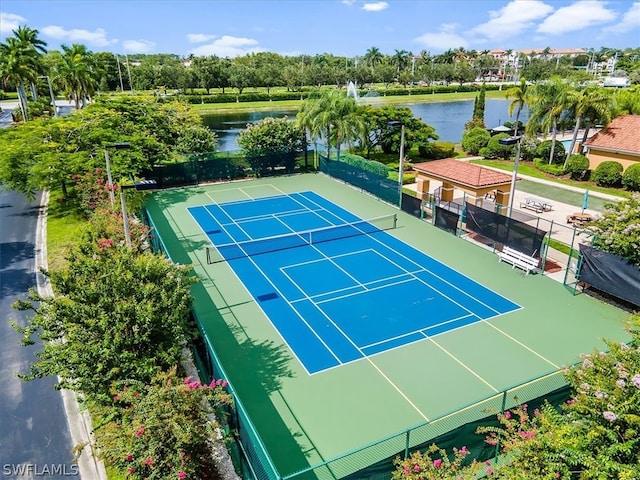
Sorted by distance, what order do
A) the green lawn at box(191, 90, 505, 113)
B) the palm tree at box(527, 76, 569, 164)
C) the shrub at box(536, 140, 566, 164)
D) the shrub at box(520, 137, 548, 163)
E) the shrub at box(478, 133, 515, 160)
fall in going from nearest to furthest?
the palm tree at box(527, 76, 569, 164) < the shrub at box(536, 140, 566, 164) < the shrub at box(520, 137, 548, 163) < the shrub at box(478, 133, 515, 160) < the green lawn at box(191, 90, 505, 113)

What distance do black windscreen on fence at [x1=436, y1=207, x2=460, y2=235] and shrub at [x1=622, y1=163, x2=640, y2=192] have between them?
1423cm

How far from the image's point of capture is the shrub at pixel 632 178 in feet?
90.9

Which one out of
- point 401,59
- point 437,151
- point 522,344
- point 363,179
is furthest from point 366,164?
point 401,59

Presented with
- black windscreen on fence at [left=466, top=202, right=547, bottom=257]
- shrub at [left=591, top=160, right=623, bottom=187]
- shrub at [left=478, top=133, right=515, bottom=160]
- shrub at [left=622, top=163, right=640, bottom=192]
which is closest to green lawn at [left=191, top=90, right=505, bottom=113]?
shrub at [left=478, top=133, right=515, bottom=160]

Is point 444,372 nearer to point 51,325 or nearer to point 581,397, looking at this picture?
point 581,397

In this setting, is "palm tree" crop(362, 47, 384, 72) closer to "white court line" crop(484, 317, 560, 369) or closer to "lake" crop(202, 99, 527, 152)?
"lake" crop(202, 99, 527, 152)

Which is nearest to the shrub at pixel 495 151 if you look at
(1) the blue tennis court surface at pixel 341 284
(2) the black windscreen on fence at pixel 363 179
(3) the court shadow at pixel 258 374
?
(2) the black windscreen on fence at pixel 363 179

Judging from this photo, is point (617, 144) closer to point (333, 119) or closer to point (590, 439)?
point (333, 119)

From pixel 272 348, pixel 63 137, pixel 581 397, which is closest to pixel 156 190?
pixel 63 137

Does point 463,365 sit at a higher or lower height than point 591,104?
lower

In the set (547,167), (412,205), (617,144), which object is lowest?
(412,205)

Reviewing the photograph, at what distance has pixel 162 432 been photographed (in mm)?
7398

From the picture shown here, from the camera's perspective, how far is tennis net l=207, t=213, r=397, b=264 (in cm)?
1964

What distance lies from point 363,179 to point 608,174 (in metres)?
15.7
